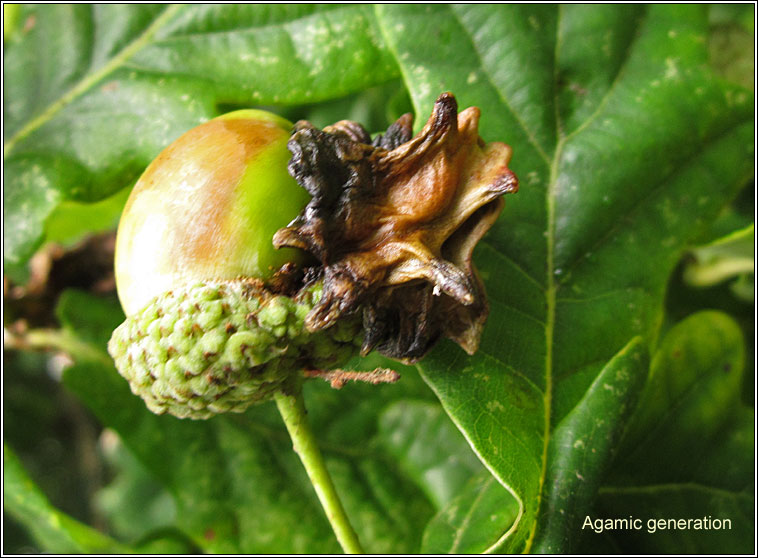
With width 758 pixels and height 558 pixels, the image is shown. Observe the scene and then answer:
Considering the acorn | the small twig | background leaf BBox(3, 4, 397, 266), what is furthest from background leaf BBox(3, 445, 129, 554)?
the small twig

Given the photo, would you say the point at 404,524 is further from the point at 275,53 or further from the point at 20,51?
the point at 20,51

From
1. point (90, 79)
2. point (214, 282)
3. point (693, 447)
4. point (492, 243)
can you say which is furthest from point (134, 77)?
point (693, 447)

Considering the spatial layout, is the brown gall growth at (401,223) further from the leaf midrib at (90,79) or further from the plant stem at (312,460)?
the leaf midrib at (90,79)

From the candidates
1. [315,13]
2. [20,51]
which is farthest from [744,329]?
[20,51]

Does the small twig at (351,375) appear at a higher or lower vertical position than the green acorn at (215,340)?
lower

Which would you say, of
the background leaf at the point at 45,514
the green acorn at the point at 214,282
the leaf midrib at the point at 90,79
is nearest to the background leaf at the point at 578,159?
the green acorn at the point at 214,282
